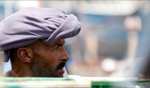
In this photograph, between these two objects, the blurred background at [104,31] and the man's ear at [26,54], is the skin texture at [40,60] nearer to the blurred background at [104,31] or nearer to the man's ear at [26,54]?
the man's ear at [26,54]

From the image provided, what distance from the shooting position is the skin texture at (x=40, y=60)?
2549mm

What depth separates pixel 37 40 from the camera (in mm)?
2561

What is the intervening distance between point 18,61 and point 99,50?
22.9 feet

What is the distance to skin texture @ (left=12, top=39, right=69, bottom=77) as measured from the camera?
255 cm

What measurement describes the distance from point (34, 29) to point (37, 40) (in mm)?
77

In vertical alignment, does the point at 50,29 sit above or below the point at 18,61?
above

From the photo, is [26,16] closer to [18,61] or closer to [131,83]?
[18,61]

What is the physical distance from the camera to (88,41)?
9.09 meters

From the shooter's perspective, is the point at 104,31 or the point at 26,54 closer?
the point at 26,54

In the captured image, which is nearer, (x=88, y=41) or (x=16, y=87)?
(x=16, y=87)

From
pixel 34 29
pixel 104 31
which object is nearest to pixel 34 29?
pixel 34 29

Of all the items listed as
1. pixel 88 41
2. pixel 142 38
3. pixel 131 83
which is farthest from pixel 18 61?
pixel 88 41

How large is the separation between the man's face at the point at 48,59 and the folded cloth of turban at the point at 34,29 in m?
0.05

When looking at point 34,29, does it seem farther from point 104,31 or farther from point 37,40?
point 104,31
